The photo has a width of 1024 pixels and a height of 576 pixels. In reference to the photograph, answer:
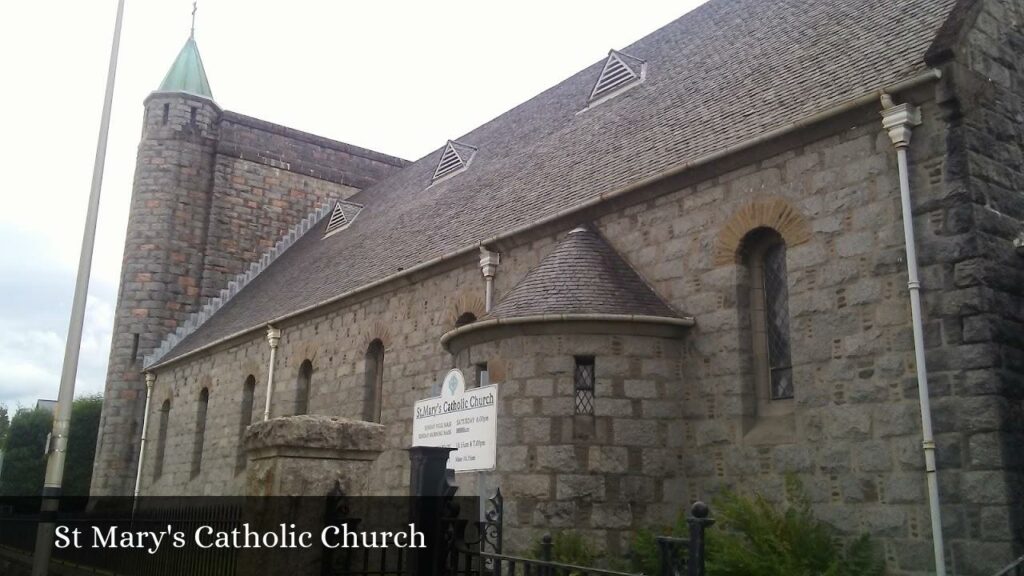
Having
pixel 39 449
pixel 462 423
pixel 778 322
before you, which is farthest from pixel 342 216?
pixel 39 449

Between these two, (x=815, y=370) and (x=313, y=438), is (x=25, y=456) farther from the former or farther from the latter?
(x=313, y=438)

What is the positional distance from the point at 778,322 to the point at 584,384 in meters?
2.52

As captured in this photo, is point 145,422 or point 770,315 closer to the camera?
point 770,315

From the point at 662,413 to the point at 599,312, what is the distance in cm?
150

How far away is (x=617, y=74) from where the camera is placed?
18625 mm

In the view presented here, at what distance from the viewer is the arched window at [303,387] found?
819 inches

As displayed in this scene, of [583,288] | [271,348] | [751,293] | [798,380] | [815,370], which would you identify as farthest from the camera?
[271,348]

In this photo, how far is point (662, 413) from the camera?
464 inches

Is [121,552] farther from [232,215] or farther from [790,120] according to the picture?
[232,215]

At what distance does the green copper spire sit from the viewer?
32184mm

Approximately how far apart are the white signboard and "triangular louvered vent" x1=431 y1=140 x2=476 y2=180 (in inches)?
544

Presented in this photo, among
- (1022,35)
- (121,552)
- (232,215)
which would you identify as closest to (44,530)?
(121,552)

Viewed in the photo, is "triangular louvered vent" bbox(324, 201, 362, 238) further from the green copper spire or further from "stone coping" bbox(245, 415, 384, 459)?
"stone coping" bbox(245, 415, 384, 459)

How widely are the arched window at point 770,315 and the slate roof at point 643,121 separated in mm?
1438
